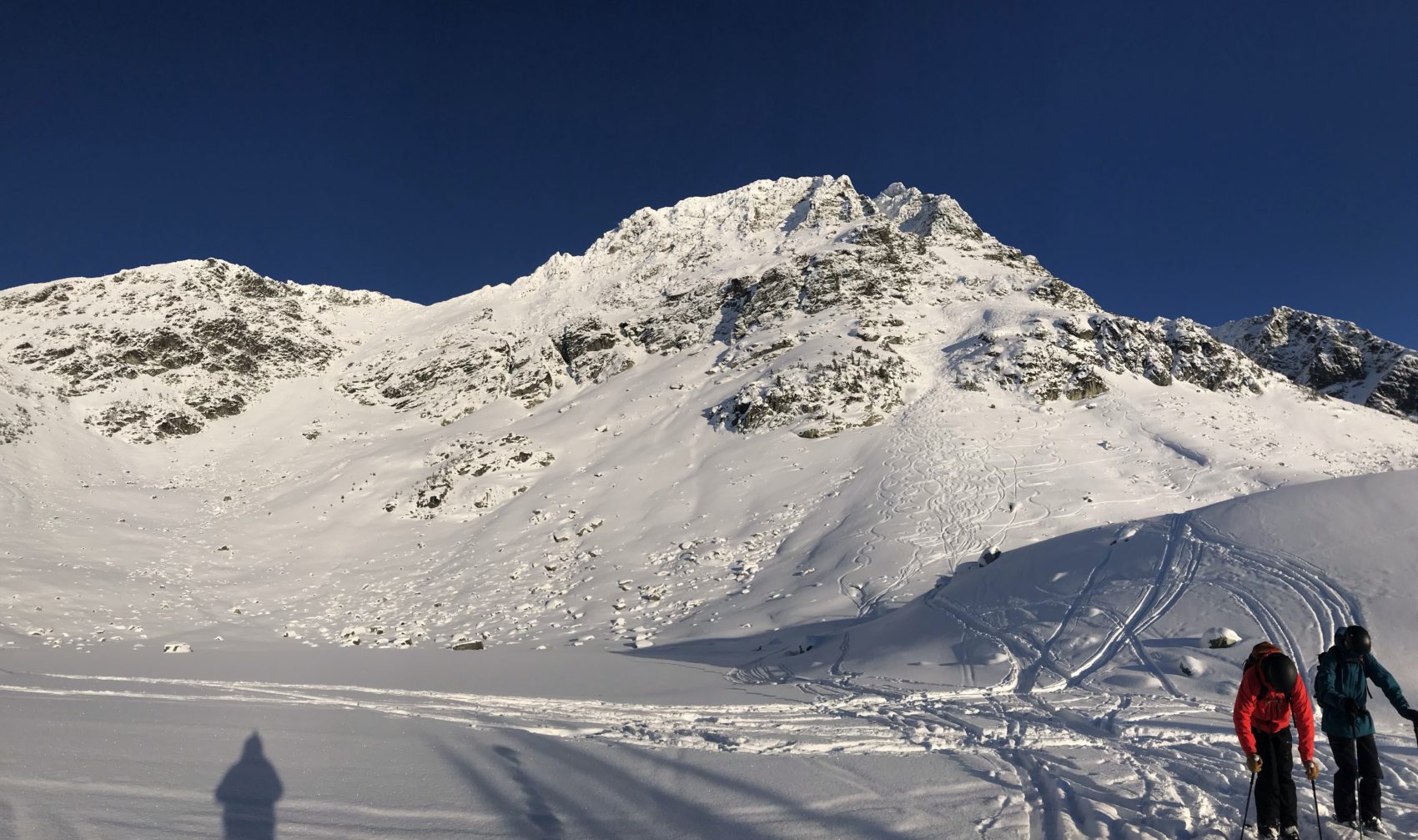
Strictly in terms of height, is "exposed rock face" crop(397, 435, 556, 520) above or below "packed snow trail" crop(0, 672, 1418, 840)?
above

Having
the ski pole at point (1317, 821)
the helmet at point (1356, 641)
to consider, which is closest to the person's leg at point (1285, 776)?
the ski pole at point (1317, 821)

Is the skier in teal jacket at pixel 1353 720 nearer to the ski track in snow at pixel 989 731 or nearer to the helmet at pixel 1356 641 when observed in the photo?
the helmet at pixel 1356 641

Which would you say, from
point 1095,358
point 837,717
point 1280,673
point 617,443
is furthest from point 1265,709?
point 1095,358

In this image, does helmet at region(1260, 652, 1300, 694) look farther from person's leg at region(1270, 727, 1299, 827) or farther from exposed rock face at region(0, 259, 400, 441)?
exposed rock face at region(0, 259, 400, 441)

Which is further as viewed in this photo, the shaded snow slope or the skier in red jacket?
the shaded snow slope

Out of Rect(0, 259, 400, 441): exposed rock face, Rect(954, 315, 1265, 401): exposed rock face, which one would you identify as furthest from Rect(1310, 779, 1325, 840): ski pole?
Rect(0, 259, 400, 441): exposed rock face

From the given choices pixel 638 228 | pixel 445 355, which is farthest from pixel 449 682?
pixel 638 228

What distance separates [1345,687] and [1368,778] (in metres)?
0.71

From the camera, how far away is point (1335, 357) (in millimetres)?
79125

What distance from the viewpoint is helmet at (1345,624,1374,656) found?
5031 millimetres

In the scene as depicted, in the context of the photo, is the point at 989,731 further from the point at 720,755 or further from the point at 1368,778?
the point at 720,755

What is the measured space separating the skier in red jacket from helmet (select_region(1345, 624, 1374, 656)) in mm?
735

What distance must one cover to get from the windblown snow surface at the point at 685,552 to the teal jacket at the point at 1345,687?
943 mm

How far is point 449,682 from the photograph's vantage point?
38.5ft
